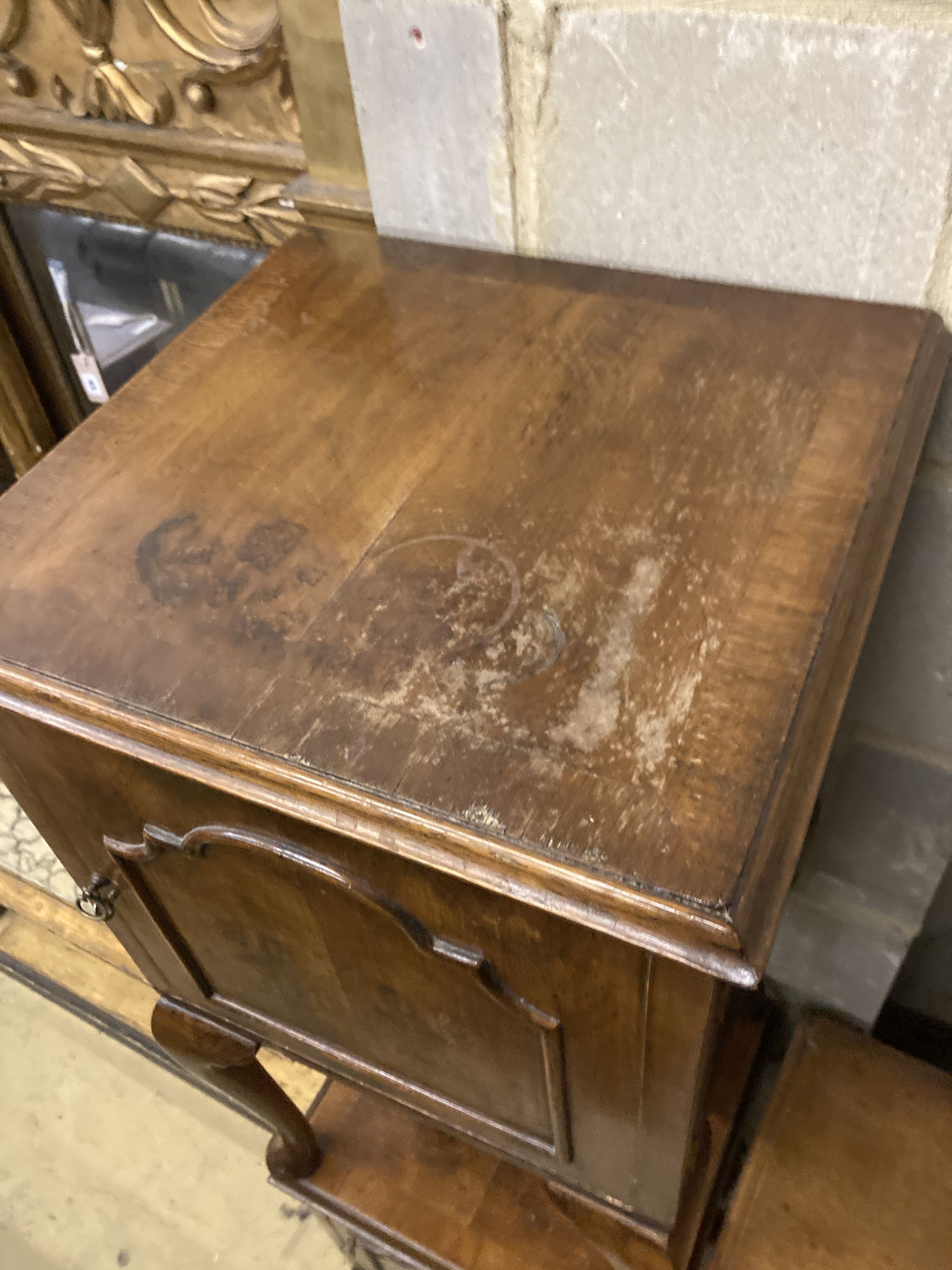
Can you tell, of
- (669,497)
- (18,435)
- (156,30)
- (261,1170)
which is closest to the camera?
(669,497)

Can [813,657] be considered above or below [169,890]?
above

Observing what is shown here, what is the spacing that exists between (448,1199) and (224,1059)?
34 centimetres

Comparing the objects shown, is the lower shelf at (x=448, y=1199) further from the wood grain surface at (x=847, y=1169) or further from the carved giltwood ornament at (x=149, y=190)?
the carved giltwood ornament at (x=149, y=190)

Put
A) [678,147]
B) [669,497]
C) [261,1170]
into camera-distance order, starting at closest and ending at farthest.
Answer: [669,497] → [678,147] → [261,1170]

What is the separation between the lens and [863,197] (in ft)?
2.06

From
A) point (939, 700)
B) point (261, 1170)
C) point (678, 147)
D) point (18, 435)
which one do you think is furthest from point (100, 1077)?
A: point (678, 147)

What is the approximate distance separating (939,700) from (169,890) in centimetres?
67

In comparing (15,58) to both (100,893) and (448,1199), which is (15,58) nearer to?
(100,893)

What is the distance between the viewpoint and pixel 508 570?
0.52m

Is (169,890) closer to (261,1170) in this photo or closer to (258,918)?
(258,918)

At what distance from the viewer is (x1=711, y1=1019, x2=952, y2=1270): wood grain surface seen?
3.07 feet

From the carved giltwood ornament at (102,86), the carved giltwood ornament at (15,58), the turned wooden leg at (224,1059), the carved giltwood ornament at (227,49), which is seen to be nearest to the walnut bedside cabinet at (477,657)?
the turned wooden leg at (224,1059)

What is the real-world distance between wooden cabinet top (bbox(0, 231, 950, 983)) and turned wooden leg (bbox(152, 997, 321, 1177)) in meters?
0.46

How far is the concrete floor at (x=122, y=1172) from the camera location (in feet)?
4.30
